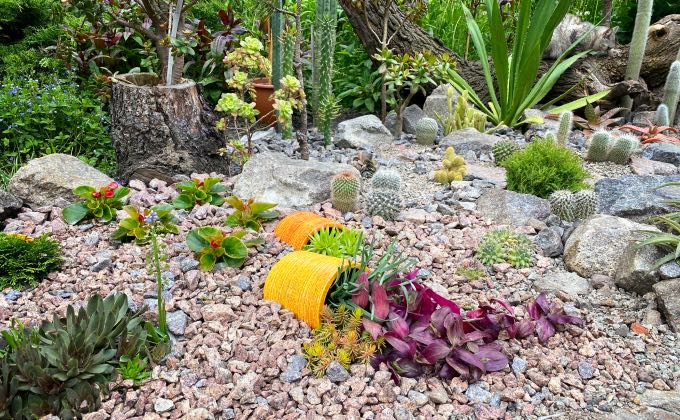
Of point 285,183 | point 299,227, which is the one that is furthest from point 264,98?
point 299,227

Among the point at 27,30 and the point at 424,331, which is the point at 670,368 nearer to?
the point at 424,331

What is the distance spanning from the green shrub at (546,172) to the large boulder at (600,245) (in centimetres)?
79

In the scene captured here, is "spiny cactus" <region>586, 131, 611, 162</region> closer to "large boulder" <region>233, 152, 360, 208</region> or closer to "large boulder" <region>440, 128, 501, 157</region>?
"large boulder" <region>440, 128, 501, 157</region>

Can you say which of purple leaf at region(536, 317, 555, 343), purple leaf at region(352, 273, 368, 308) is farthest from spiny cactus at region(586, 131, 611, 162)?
purple leaf at region(352, 273, 368, 308)

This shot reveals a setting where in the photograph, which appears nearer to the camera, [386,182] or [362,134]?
[386,182]

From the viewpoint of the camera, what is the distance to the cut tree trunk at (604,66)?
6.71 meters

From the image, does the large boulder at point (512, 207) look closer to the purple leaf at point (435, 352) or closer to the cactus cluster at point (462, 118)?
the purple leaf at point (435, 352)

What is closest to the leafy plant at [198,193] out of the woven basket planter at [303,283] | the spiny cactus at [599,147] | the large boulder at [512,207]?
the woven basket planter at [303,283]

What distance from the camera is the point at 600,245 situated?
10.6ft

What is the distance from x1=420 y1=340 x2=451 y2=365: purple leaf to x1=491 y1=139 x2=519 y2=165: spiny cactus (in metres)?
2.80

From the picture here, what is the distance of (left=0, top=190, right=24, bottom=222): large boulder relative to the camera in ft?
11.9

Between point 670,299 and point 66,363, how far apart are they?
2.57 meters

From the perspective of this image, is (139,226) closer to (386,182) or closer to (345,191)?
(345,191)

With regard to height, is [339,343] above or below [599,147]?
below
